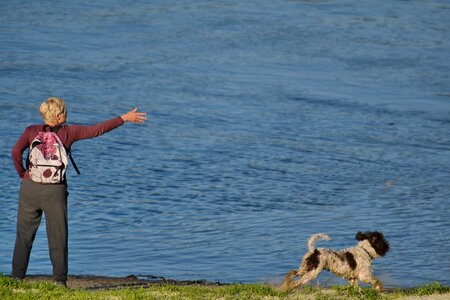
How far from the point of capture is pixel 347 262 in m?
8.91

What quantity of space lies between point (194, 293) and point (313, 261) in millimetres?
1036

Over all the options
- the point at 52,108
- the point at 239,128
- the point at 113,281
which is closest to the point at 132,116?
the point at 52,108

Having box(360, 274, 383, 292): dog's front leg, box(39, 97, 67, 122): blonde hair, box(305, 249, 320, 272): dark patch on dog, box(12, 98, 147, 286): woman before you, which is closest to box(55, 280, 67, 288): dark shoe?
box(12, 98, 147, 286): woman

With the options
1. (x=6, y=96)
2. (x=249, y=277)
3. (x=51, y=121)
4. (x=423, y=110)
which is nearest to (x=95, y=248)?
(x=249, y=277)

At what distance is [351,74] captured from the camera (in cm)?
2350

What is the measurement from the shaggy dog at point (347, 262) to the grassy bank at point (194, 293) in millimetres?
125

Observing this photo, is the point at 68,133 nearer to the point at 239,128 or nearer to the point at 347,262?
Answer: the point at 347,262

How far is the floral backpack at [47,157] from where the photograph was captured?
837 centimetres

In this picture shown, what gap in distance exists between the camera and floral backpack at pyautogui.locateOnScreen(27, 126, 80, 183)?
27.5 ft

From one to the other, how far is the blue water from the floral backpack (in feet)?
10.2

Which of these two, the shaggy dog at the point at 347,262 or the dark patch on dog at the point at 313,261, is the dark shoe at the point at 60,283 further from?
the dark patch on dog at the point at 313,261

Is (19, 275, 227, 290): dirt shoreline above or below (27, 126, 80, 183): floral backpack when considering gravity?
below

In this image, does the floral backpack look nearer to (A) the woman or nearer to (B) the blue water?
(A) the woman

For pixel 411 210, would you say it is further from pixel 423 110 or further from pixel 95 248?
pixel 423 110
